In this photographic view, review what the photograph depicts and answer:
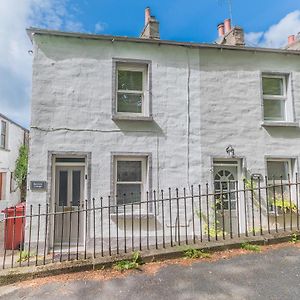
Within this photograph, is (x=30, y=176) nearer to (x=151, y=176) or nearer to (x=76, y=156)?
(x=76, y=156)

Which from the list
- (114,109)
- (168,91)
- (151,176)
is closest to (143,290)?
(151,176)

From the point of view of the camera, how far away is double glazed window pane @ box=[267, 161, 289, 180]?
9812mm

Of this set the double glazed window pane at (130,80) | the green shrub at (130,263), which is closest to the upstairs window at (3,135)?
the double glazed window pane at (130,80)

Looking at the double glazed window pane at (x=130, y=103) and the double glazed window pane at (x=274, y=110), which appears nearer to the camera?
the double glazed window pane at (x=130, y=103)

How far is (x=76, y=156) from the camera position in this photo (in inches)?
342

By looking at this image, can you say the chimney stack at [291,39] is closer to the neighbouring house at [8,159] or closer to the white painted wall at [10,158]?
the neighbouring house at [8,159]

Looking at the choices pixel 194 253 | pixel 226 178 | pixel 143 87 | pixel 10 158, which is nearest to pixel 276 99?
pixel 226 178

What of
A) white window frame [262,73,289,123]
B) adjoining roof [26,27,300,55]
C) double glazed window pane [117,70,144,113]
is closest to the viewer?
adjoining roof [26,27,300,55]

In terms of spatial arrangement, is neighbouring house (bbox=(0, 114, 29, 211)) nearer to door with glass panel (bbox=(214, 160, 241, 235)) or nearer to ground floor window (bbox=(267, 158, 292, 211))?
door with glass panel (bbox=(214, 160, 241, 235))

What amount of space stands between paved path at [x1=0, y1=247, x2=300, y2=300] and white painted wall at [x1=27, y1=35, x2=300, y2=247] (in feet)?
11.0

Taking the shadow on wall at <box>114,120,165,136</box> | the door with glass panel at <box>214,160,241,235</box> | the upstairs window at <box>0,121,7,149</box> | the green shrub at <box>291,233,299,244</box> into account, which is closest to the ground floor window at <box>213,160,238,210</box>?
the door with glass panel at <box>214,160,241,235</box>

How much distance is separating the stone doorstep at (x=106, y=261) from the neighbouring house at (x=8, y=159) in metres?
13.2

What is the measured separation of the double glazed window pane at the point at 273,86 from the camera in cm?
1022

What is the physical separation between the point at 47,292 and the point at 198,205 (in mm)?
5091
